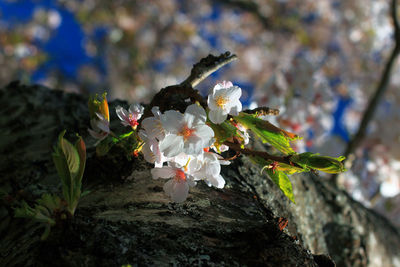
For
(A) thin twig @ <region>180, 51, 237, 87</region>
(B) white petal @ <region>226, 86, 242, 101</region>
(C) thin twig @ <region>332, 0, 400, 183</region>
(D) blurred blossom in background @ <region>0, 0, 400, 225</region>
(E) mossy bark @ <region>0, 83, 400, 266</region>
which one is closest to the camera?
(E) mossy bark @ <region>0, 83, 400, 266</region>

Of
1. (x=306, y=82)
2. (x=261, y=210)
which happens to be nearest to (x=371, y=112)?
(x=306, y=82)

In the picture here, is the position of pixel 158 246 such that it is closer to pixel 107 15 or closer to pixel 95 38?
pixel 107 15

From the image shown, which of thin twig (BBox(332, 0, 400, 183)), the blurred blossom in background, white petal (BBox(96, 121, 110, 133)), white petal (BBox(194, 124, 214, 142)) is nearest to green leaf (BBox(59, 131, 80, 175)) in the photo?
white petal (BBox(96, 121, 110, 133))

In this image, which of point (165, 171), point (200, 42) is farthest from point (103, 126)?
point (200, 42)

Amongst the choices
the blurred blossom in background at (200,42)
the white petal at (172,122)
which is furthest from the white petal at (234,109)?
the blurred blossom in background at (200,42)

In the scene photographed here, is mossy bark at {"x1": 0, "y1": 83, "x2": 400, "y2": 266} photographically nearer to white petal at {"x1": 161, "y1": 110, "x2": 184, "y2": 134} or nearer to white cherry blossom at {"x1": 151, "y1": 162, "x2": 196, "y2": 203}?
white cherry blossom at {"x1": 151, "y1": 162, "x2": 196, "y2": 203}

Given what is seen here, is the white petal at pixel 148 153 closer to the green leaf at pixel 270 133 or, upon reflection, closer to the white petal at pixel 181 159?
the white petal at pixel 181 159
